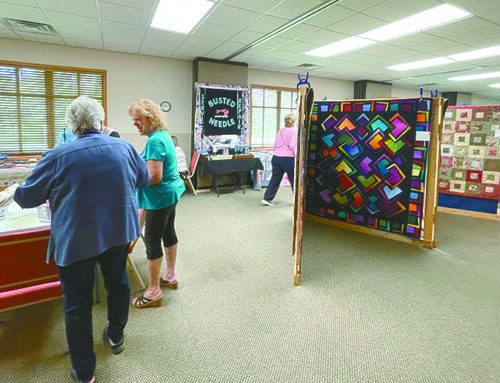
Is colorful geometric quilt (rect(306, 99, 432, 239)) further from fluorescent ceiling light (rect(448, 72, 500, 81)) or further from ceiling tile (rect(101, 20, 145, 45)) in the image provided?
fluorescent ceiling light (rect(448, 72, 500, 81))

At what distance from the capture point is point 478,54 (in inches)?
235

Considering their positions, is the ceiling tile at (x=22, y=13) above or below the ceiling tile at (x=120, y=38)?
below

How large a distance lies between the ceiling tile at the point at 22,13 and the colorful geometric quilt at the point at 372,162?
3.77 m

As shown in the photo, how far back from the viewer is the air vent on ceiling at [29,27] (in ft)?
14.2

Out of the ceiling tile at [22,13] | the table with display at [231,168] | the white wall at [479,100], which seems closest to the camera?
the ceiling tile at [22,13]

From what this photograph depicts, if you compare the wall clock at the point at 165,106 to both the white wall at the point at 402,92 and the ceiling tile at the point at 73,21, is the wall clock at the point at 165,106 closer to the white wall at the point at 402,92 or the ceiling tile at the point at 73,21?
the ceiling tile at the point at 73,21

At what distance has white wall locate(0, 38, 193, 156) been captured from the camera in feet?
17.6

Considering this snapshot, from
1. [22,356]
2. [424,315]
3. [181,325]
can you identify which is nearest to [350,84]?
[424,315]

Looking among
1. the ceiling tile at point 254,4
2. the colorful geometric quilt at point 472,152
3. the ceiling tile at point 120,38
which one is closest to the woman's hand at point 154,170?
the ceiling tile at point 254,4

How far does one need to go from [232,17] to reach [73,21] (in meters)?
2.16

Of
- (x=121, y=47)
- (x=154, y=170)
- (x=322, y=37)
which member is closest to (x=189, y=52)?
(x=121, y=47)

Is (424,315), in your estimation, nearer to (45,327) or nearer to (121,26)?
(45,327)

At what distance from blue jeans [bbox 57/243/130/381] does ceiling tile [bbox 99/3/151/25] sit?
3346 mm

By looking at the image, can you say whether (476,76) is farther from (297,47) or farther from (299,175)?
(299,175)
